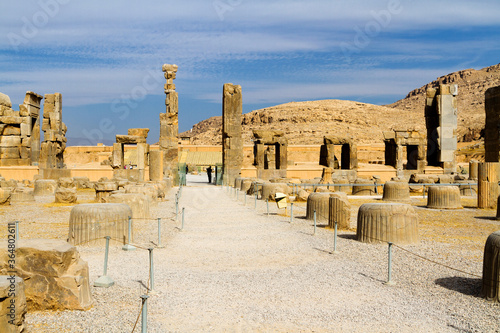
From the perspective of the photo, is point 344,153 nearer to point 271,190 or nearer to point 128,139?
point 128,139

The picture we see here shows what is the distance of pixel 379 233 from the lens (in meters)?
10.4

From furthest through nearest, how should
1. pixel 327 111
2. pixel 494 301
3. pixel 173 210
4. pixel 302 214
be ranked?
pixel 327 111, pixel 173 210, pixel 302 214, pixel 494 301

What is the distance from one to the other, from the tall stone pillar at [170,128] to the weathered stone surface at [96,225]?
23.7 meters

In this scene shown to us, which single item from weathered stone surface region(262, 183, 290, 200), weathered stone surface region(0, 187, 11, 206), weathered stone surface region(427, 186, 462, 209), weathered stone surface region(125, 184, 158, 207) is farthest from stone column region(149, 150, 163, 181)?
weathered stone surface region(427, 186, 462, 209)

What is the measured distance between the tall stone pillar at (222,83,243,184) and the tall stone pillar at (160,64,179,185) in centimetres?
341

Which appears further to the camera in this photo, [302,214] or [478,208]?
[478,208]

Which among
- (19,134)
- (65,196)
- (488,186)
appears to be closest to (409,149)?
(488,186)

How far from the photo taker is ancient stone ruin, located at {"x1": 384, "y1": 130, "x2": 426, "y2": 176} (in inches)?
1459

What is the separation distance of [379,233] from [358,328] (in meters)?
5.30

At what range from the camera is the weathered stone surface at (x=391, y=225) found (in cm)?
1030

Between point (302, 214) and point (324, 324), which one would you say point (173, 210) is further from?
point (324, 324)

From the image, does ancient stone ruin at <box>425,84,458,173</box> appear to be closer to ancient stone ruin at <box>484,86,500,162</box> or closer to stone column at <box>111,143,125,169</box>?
ancient stone ruin at <box>484,86,500,162</box>

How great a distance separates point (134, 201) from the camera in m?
13.7

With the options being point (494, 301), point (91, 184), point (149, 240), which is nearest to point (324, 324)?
point (494, 301)
